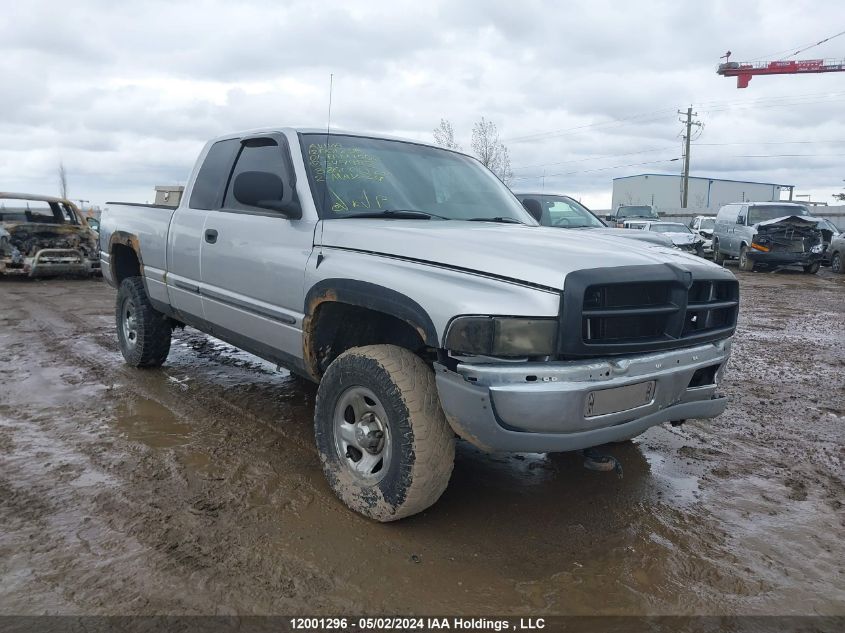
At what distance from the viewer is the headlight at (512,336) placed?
97.5 inches

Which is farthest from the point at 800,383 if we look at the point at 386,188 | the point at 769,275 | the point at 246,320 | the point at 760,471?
the point at 769,275

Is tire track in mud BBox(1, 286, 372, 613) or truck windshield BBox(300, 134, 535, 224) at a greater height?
truck windshield BBox(300, 134, 535, 224)

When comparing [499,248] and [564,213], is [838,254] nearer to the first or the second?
[564,213]

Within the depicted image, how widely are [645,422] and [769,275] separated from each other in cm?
1652

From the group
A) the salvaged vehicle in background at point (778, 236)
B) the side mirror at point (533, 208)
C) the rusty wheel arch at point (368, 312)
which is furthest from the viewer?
the salvaged vehicle in background at point (778, 236)

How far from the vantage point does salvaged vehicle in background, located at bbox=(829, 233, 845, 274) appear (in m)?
17.3

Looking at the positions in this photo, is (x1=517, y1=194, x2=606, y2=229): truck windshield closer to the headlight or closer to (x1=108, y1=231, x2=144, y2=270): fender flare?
(x1=108, y1=231, x2=144, y2=270): fender flare

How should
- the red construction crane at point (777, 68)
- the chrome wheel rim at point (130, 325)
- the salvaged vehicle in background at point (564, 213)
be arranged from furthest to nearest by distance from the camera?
the red construction crane at point (777, 68), the salvaged vehicle in background at point (564, 213), the chrome wheel rim at point (130, 325)

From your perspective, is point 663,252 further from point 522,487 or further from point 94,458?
point 94,458

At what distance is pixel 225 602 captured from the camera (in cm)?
238

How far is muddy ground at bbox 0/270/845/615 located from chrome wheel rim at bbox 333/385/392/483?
0.25 meters

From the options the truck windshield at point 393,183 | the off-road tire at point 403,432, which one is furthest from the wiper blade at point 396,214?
the off-road tire at point 403,432

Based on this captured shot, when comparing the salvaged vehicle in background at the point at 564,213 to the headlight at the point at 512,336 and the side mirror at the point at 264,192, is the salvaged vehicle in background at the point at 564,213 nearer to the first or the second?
the side mirror at the point at 264,192

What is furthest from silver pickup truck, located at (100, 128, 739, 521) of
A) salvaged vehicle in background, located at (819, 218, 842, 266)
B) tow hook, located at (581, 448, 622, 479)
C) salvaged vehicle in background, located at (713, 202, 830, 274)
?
salvaged vehicle in background, located at (819, 218, 842, 266)
